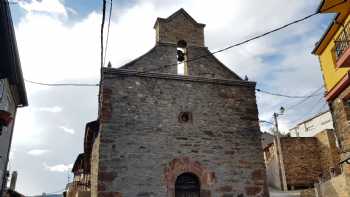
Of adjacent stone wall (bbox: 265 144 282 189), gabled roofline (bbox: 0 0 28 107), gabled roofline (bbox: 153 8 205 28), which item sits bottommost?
adjacent stone wall (bbox: 265 144 282 189)

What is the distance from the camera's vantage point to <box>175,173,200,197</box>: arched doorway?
10.4 m

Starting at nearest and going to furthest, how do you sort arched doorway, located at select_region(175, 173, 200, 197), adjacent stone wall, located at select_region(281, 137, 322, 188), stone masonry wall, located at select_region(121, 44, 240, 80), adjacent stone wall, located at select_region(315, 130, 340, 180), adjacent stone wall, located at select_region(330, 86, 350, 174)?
arched doorway, located at select_region(175, 173, 200, 197)
adjacent stone wall, located at select_region(330, 86, 350, 174)
stone masonry wall, located at select_region(121, 44, 240, 80)
adjacent stone wall, located at select_region(315, 130, 340, 180)
adjacent stone wall, located at select_region(281, 137, 322, 188)

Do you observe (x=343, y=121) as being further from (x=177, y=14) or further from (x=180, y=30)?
(x=177, y=14)

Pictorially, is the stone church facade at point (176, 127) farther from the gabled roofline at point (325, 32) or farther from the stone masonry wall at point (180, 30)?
the gabled roofline at point (325, 32)

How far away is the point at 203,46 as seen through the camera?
40.4 ft

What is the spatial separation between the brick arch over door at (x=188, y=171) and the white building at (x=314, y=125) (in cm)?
1793

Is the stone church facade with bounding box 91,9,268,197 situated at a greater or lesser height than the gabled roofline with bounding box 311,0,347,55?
lesser

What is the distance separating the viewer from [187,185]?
10.5 metres

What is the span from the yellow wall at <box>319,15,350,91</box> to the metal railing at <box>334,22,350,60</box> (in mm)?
460

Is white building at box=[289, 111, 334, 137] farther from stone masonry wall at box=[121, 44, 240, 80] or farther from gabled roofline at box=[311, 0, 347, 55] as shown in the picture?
stone masonry wall at box=[121, 44, 240, 80]

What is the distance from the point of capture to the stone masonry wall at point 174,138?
9914 mm

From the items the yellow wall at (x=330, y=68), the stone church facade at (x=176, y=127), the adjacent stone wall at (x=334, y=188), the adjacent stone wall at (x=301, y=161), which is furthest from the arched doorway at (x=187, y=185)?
the adjacent stone wall at (x=301, y=161)

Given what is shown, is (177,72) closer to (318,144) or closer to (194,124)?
(194,124)

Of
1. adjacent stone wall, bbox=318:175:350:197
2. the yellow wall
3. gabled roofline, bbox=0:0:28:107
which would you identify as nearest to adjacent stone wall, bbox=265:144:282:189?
adjacent stone wall, bbox=318:175:350:197
